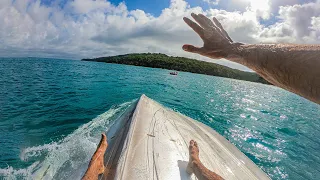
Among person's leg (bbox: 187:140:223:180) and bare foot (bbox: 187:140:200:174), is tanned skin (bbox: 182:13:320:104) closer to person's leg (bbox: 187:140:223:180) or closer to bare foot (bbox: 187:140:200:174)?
person's leg (bbox: 187:140:223:180)

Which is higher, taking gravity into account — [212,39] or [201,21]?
[201,21]

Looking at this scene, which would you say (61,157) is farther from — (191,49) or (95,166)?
(191,49)

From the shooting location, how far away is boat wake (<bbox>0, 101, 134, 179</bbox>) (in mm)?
4289

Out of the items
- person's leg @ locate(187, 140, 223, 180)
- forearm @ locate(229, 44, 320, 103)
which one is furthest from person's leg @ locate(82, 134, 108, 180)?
forearm @ locate(229, 44, 320, 103)

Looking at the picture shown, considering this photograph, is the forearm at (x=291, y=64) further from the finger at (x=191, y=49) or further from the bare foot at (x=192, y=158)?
the bare foot at (x=192, y=158)

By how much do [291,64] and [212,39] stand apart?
2.66ft

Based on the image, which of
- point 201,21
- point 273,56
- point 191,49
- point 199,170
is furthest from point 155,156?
point 273,56

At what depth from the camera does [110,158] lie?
319 cm

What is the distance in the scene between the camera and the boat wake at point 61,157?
14.1ft

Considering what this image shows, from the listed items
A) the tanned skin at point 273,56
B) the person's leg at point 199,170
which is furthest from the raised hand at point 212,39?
the person's leg at point 199,170

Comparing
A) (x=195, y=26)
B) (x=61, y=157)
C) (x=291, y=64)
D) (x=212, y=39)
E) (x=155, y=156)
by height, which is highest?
(x=195, y=26)

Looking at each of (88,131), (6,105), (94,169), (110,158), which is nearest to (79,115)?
(88,131)

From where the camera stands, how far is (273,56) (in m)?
1.63

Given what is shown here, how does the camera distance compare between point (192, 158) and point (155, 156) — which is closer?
point (192, 158)
